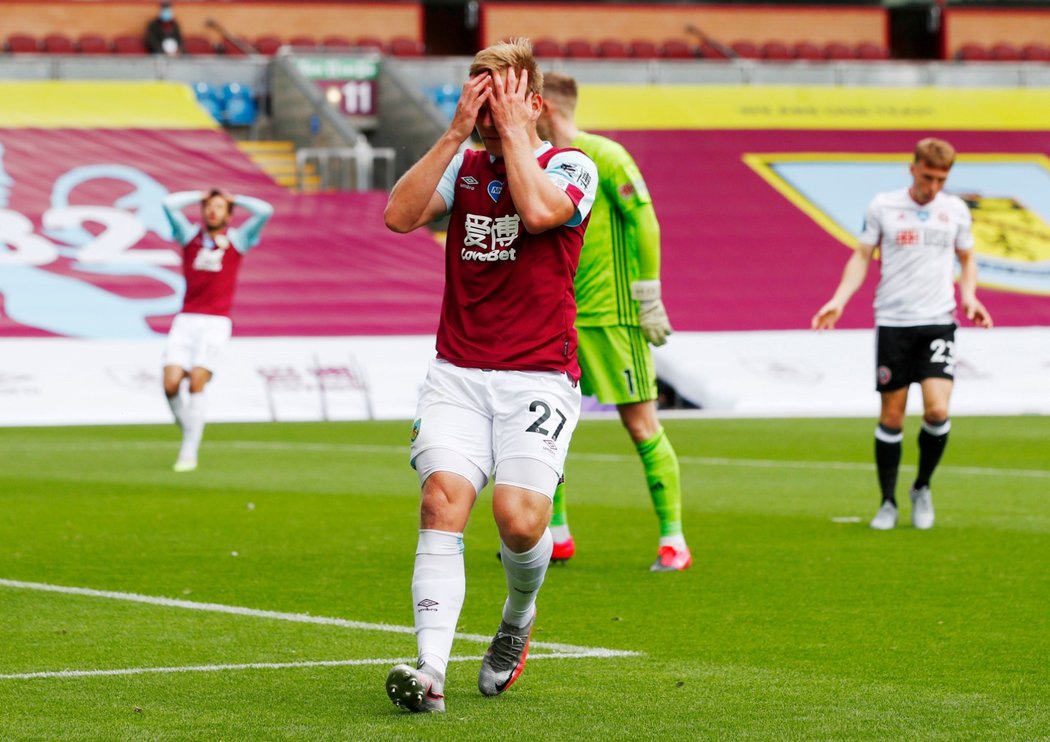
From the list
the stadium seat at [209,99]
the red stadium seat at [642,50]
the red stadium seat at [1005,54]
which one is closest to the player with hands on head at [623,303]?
the stadium seat at [209,99]

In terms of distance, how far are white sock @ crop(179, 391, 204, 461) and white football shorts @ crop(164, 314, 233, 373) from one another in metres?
0.29

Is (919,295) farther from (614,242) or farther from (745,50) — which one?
(745,50)

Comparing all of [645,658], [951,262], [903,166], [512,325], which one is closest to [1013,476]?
[951,262]

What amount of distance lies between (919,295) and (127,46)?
2710 centimetres

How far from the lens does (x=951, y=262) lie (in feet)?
35.3

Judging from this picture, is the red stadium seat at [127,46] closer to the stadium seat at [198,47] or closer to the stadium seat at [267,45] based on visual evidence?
the stadium seat at [198,47]

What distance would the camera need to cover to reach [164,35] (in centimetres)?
3419

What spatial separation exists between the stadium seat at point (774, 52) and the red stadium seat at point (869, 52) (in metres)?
1.65

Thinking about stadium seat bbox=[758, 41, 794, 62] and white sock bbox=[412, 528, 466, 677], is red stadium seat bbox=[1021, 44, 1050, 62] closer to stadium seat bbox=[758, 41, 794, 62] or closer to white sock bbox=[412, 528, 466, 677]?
stadium seat bbox=[758, 41, 794, 62]

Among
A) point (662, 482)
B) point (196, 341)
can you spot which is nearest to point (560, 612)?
point (662, 482)

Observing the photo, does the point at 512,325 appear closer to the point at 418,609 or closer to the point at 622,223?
the point at 418,609

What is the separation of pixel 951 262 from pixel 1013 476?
4050 mm

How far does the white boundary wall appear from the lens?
21625mm

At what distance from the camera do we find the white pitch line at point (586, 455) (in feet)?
48.7
